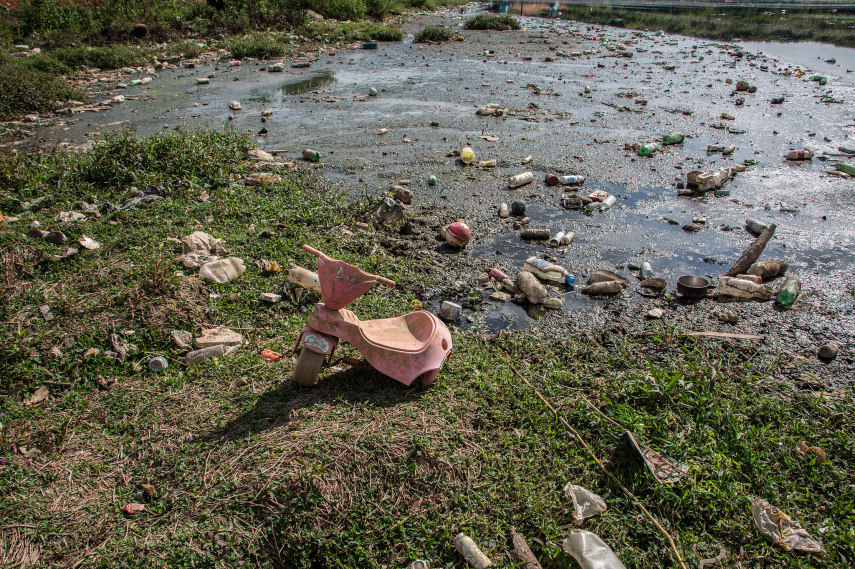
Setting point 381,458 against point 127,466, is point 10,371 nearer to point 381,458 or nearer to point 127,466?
point 127,466

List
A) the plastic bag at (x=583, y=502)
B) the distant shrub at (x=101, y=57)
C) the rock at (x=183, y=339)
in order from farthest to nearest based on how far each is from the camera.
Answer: the distant shrub at (x=101, y=57), the rock at (x=183, y=339), the plastic bag at (x=583, y=502)

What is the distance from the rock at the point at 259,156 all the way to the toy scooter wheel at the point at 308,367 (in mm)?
A: 4238

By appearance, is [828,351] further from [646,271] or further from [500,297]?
[500,297]

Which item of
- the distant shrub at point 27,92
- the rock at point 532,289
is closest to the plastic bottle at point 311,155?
the rock at point 532,289

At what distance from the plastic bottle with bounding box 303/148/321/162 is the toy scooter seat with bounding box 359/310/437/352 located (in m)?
4.05

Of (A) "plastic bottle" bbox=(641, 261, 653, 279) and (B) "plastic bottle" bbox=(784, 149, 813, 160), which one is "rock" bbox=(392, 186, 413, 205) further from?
(B) "plastic bottle" bbox=(784, 149, 813, 160)

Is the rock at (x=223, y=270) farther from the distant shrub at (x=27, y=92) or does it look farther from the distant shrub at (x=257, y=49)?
the distant shrub at (x=257, y=49)

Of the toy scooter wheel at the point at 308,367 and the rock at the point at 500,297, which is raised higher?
the toy scooter wheel at the point at 308,367

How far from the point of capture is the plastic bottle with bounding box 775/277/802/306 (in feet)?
12.7

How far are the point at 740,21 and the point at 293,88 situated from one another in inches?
724

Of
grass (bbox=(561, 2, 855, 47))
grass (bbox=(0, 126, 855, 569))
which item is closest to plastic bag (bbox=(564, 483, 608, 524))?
grass (bbox=(0, 126, 855, 569))

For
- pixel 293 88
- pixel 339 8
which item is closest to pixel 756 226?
pixel 293 88

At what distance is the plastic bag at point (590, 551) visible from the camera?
207 centimetres

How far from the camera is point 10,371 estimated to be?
287cm
